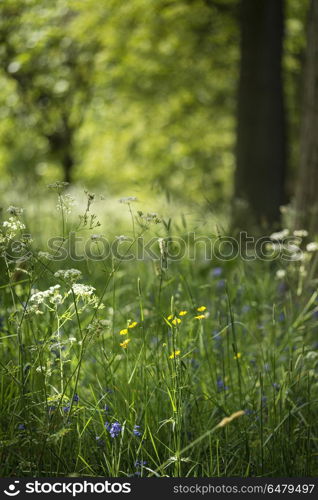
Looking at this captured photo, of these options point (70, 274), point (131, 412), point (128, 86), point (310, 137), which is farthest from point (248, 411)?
point (128, 86)

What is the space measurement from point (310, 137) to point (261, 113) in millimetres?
3079

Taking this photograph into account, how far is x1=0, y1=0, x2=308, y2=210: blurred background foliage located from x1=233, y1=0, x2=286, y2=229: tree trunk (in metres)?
0.72

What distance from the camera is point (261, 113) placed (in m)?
7.79

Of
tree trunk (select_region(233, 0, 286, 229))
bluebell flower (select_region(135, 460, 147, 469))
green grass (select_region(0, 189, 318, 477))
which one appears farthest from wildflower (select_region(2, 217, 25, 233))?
tree trunk (select_region(233, 0, 286, 229))

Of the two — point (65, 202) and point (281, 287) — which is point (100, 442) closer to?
point (65, 202)

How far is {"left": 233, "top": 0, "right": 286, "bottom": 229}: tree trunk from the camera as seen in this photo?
766cm

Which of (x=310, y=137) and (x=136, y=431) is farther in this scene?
(x=310, y=137)

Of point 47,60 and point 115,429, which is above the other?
point 47,60

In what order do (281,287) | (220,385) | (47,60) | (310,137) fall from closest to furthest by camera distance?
(220,385) < (281,287) < (310,137) < (47,60)

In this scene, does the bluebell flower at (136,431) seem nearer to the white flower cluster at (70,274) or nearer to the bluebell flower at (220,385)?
the bluebell flower at (220,385)

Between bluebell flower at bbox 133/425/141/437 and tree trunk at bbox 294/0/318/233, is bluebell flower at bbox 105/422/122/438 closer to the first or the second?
bluebell flower at bbox 133/425/141/437

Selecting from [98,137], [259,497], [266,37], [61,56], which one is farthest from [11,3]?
[98,137]

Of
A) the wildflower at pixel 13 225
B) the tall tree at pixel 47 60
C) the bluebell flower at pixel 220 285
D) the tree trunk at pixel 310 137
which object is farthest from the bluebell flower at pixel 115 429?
the tall tree at pixel 47 60

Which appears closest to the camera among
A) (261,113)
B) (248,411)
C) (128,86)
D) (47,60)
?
(248,411)
